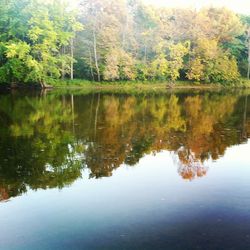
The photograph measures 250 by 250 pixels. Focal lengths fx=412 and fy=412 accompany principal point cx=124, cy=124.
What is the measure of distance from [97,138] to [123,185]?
6.39 m

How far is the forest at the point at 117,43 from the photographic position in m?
47.0

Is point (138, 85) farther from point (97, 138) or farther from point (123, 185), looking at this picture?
point (123, 185)

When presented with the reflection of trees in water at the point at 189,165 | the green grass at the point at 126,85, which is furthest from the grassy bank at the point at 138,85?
the reflection of trees in water at the point at 189,165

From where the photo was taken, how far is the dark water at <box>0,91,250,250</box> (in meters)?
7.89

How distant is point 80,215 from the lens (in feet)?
29.2

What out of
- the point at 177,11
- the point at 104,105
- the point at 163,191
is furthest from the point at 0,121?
the point at 177,11

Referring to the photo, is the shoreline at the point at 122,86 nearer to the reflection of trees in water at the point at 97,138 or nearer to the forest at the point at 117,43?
the forest at the point at 117,43

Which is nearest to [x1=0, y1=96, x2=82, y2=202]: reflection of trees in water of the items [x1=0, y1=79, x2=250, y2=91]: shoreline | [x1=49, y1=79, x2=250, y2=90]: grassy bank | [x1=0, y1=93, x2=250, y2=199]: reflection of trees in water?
[x1=0, y1=93, x2=250, y2=199]: reflection of trees in water

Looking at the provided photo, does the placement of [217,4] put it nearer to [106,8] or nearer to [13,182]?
[106,8]

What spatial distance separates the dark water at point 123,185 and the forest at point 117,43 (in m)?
27.3

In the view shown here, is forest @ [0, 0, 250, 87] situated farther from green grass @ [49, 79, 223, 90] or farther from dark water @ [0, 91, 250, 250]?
dark water @ [0, 91, 250, 250]

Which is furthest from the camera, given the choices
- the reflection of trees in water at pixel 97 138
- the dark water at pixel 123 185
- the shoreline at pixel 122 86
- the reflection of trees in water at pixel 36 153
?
the shoreline at pixel 122 86

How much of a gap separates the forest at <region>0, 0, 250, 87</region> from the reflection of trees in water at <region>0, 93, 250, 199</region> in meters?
19.4

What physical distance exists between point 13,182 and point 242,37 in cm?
6413
